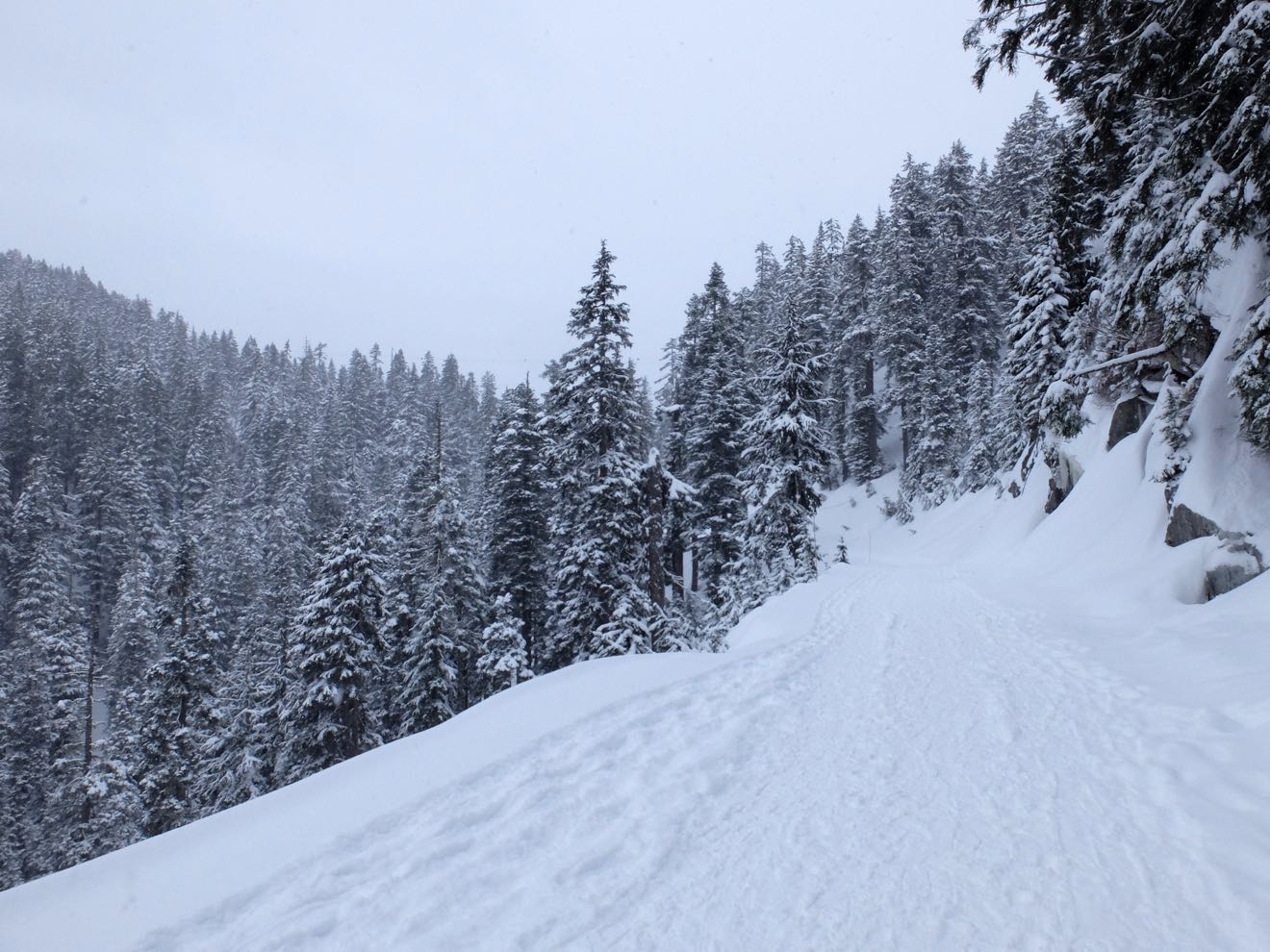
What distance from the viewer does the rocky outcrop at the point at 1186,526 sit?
30.9 ft

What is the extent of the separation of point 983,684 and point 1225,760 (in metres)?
2.65

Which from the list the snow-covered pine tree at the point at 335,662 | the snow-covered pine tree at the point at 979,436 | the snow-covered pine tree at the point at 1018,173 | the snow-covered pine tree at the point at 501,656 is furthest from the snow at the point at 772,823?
the snow-covered pine tree at the point at 1018,173

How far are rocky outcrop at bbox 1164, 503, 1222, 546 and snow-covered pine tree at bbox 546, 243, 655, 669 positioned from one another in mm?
12979

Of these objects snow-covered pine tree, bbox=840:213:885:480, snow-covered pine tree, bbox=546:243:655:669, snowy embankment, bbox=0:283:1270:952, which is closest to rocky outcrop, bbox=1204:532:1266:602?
snowy embankment, bbox=0:283:1270:952

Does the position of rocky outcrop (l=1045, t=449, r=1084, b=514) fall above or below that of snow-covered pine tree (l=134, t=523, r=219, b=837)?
above

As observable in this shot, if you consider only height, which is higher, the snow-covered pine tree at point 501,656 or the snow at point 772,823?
the snow at point 772,823

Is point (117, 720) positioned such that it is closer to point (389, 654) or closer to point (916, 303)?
point (389, 654)

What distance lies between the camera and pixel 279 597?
31.2 m

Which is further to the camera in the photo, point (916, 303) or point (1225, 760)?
point (916, 303)

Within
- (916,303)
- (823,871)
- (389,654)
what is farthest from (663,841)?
(916,303)

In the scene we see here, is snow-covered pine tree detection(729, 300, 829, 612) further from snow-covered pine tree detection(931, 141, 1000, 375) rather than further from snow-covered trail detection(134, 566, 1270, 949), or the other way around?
snow-covered pine tree detection(931, 141, 1000, 375)

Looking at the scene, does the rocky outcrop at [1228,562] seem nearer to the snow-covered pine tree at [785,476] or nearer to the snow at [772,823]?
the snow at [772,823]

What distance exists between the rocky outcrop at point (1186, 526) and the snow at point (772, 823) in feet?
4.78

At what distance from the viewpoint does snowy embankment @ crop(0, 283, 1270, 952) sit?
3.22m
